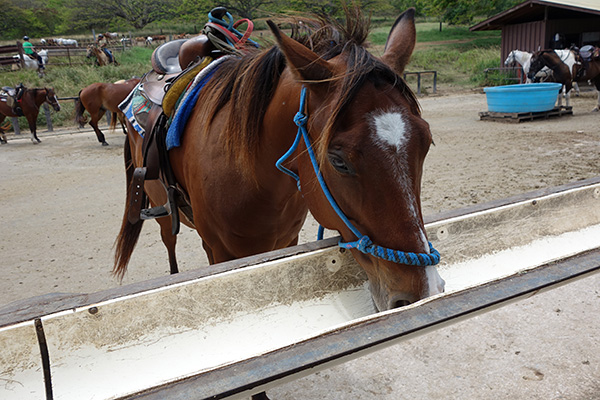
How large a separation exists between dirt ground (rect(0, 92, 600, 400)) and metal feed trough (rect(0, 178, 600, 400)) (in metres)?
0.59

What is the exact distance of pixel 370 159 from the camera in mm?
1106

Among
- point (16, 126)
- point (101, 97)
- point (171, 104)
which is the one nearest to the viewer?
point (171, 104)

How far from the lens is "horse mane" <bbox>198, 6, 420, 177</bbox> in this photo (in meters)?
1.20

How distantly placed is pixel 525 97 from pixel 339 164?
31.8 feet

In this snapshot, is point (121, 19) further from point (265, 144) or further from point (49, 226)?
point (265, 144)

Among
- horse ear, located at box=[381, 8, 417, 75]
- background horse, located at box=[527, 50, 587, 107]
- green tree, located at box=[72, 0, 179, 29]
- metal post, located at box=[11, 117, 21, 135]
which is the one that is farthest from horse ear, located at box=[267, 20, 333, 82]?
green tree, located at box=[72, 0, 179, 29]

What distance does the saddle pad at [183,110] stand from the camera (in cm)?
204

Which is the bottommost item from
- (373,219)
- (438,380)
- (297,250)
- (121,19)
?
(438,380)

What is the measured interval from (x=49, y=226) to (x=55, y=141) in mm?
7570

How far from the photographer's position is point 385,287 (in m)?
1.18

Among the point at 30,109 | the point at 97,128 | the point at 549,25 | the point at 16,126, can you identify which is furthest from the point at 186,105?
the point at 549,25

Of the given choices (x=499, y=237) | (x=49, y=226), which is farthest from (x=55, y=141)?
(x=499, y=237)

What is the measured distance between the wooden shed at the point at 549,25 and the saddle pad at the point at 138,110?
1651cm

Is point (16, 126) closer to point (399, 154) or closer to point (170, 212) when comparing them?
point (170, 212)
